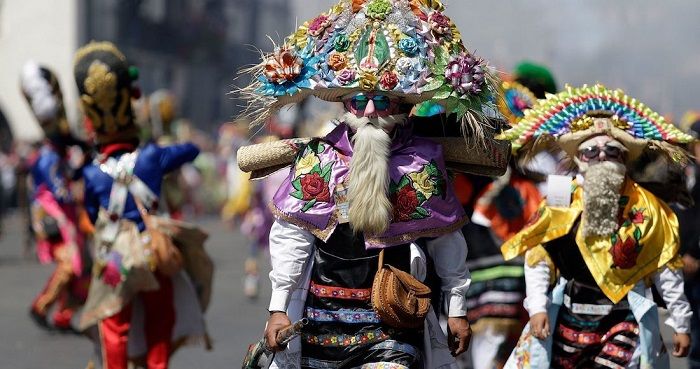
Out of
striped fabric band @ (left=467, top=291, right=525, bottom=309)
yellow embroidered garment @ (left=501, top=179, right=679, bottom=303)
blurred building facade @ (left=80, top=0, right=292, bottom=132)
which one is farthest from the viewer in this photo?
blurred building facade @ (left=80, top=0, right=292, bottom=132)

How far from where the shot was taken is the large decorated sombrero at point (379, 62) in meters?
5.13

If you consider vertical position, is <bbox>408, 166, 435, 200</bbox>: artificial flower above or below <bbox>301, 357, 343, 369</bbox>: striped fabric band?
above

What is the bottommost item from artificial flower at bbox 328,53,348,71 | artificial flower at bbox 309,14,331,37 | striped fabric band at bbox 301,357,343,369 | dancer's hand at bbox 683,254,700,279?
dancer's hand at bbox 683,254,700,279

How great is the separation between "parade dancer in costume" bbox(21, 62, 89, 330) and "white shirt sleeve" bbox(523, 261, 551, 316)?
203 inches

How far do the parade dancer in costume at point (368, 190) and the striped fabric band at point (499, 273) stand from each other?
8.70 ft

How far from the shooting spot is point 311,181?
5164 millimetres

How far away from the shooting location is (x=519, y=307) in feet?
25.6

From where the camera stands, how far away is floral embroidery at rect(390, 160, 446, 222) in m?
5.11

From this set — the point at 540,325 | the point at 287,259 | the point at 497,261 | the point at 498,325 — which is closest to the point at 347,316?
the point at 287,259

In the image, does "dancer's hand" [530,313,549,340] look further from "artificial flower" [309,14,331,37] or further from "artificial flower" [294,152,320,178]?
"artificial flower" [309,14,331,37]

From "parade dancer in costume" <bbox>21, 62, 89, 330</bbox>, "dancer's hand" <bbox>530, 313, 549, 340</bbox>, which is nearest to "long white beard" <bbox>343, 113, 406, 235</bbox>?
"dancer's hand" <bbox>530, 313, 549, 340</bbox>

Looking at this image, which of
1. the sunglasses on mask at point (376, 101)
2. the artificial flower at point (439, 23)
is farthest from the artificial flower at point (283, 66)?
the artificial flower at point (439, 23)

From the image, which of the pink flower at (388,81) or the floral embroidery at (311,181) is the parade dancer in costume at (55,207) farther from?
the pink flower at (388,81)

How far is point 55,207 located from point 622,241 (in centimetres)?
657
